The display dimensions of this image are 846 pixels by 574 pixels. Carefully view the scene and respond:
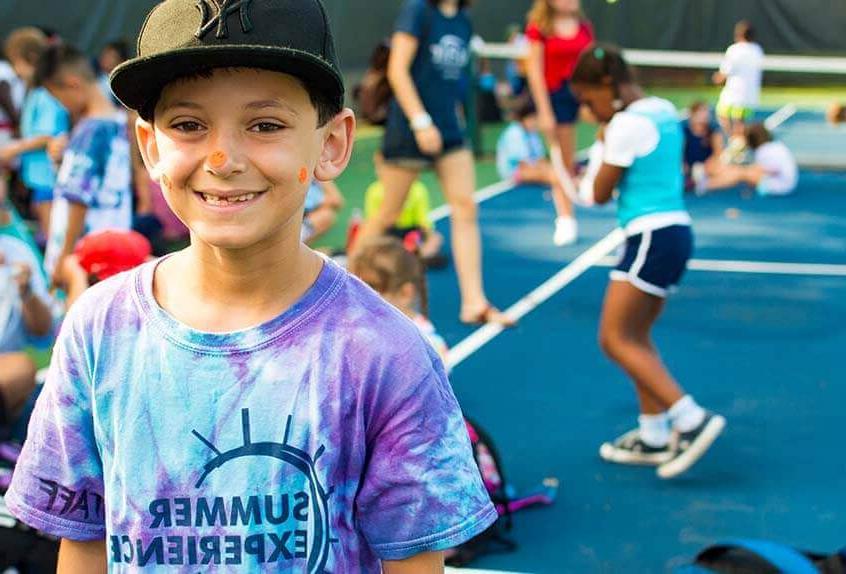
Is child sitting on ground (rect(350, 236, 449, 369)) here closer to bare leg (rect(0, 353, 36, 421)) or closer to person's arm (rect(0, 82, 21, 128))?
bare leg (rect(0, 353, 36, 421))

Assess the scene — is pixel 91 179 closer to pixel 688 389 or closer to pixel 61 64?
pixel 61 64

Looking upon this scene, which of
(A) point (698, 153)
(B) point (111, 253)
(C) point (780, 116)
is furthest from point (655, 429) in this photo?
(C) point (780, 116)

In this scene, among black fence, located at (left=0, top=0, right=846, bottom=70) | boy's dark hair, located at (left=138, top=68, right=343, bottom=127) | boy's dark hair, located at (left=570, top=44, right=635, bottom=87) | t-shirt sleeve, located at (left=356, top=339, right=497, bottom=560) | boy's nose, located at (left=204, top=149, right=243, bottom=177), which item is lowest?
t-shirt sleeve, located at (left=356, top=339, right=497, bottom=560)

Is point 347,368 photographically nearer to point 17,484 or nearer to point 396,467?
point 396,467

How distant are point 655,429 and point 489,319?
8.70 ft

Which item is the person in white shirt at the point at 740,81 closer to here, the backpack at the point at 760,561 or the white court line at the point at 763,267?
the white court line at the point at 763,267

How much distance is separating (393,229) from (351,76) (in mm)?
12184

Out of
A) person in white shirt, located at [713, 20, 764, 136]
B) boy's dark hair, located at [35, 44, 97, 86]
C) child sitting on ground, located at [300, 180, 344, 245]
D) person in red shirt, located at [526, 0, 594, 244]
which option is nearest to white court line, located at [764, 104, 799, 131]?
person in white shirt, located at [713, 20, 764, 136]

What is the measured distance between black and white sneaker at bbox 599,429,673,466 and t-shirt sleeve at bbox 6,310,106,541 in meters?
4.11

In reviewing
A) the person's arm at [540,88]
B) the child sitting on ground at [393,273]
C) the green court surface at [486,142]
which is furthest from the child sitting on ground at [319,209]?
the child sitting on ground at [393,273]

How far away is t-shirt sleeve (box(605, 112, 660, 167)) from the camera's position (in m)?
5.75

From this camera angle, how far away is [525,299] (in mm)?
9367

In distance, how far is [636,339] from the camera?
5.86 meters

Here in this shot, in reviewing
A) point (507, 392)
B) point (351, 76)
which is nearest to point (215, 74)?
point (507, 392)
